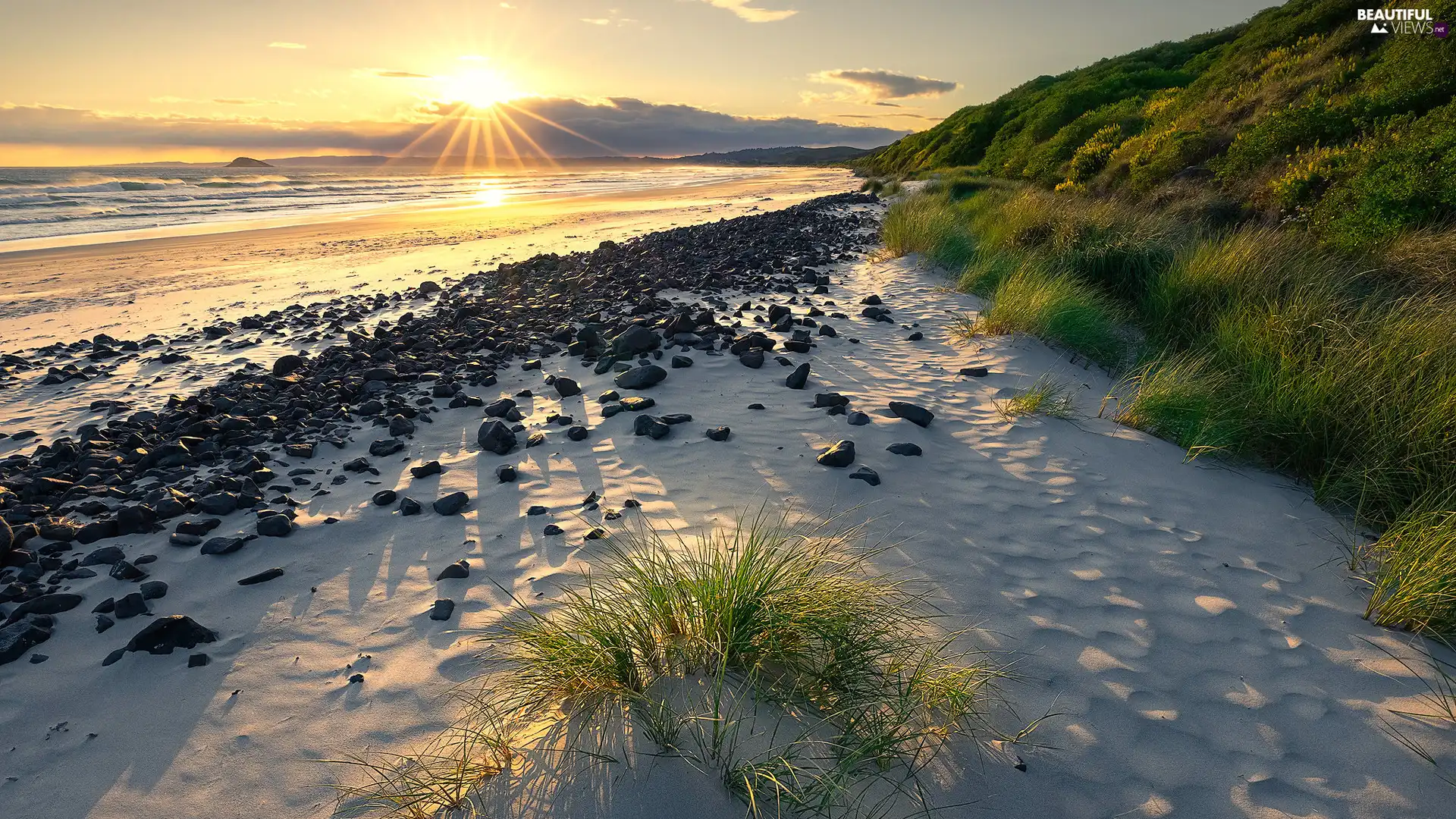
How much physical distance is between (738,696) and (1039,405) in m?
4.41

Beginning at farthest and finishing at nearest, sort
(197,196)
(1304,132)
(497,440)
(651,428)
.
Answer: (197,196)
(1304,132)
(651,428)
(497,440)

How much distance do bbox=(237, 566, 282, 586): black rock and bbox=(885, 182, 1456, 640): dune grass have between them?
6019 millimetres

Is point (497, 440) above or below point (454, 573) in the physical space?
above

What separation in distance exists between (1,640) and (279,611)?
120 cm

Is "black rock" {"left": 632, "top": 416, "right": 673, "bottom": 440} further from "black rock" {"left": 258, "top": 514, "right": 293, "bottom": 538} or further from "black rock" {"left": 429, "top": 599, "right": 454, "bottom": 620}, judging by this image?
"black rock" {"left": 258, "top": 514, "right": 293, "bottom": 538}

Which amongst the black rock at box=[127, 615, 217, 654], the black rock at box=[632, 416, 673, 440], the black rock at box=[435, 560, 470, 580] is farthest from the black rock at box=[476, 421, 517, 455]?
the black rock at box=[127, 615, 217, 654]

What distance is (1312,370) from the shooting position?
5.49 meters

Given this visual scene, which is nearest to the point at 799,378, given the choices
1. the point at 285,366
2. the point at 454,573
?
the point at 454,573

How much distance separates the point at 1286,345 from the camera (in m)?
5.85

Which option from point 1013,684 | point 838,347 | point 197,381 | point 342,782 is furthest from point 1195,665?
point 197,381

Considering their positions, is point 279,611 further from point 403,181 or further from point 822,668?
point 403,181

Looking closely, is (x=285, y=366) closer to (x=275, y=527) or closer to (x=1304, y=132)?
(x=275, y=527)

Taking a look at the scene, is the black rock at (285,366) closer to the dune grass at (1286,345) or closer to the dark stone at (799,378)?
the dark stone at (799,378)

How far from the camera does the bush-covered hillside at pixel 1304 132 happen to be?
8.69 m
